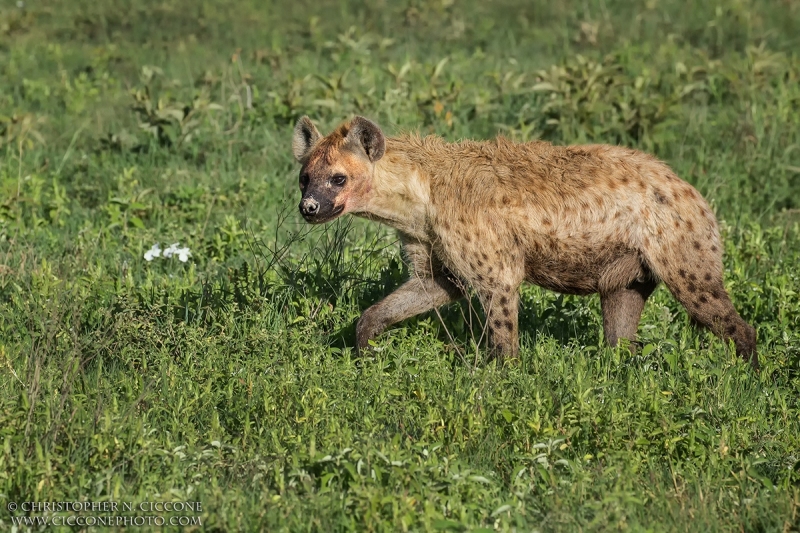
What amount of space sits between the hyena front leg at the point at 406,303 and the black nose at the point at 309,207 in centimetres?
56

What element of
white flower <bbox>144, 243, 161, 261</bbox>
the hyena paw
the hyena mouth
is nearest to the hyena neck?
the hyena mouth

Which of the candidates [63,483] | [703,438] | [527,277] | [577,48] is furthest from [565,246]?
[577,48]

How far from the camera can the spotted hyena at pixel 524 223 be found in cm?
514

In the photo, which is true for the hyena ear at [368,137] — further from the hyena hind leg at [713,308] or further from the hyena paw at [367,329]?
the hyena hind leg at [713,308]

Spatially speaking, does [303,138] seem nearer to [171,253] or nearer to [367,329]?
[367,329]

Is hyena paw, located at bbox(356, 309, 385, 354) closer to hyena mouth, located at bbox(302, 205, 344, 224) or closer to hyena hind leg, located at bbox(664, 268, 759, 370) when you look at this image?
hyena mouth, located at bbox(302, 205, 344, 224)

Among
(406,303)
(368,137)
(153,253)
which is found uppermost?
(368,137)

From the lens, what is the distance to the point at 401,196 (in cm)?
541

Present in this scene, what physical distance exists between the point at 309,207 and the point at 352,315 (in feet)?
2.43

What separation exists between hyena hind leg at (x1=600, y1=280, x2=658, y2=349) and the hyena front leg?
722 mm

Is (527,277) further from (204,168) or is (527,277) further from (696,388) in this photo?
(204,168)

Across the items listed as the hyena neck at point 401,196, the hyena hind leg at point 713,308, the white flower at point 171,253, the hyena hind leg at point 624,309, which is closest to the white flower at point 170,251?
the white flower at point 171,253

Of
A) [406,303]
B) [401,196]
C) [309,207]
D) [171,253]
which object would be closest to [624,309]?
[406,303]

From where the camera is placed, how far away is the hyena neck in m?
5.39
